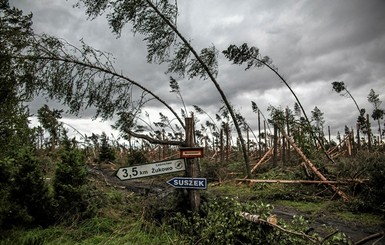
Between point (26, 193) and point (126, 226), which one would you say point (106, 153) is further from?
point (126, 226)

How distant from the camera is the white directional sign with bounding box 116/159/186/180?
5.62m

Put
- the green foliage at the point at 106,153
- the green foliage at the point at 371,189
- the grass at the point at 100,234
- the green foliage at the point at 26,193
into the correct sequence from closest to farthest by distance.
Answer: the grass at the point at 100,234 < the green foliage at the point at 26,193 < the green foliage at the point at 371,189 < the green foliage at the point at 106,153

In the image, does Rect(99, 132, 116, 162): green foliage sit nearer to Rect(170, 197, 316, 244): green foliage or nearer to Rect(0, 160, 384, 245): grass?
Rect(0, 160, 384, 245): grass

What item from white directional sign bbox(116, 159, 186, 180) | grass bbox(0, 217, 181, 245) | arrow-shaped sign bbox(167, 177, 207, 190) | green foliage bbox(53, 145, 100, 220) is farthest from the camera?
green foliage bbox(53, 145, 100, 220)

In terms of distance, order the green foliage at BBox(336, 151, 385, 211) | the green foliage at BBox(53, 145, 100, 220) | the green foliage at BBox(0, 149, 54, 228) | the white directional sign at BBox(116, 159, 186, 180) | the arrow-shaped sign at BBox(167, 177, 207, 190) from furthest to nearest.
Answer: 1. the green foliage at BBox(336, 151, 385, 211)
2. the green foliage at BBox(53, 145, 100, 220)
3. the green foliage at BBox(0, 149, 54, 228)
4. the white directional sign at BBox(116, 159, 186, 180)
5. the arrow-shaped sign at BBox(167, 177, 207, 190)

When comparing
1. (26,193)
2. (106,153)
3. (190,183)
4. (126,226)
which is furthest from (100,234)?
(106,153)

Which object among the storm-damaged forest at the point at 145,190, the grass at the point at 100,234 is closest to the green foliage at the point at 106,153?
the storm-damaged forest at the point at 145,190

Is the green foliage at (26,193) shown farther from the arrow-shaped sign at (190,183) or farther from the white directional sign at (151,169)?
the arrow-shaped sign at (190,183)

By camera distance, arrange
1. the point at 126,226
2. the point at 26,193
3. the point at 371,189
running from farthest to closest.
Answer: the point at 371,189 < the point at 26,193 < the point at 126,226

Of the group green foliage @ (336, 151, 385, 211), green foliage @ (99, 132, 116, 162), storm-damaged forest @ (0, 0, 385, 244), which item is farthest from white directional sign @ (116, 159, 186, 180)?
green foliage @ (99, 132, 116, 162)

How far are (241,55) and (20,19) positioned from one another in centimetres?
954

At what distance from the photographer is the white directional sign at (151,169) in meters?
5.62

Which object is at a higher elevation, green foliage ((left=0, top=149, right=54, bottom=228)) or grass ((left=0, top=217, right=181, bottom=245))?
green foliage ((left=0, top=149, right=54, bottom=228))

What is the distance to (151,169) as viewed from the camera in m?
5.64
